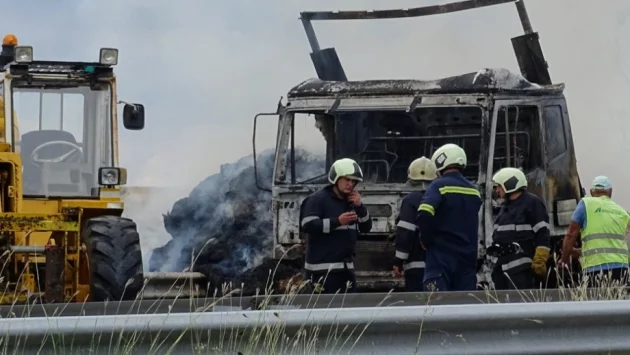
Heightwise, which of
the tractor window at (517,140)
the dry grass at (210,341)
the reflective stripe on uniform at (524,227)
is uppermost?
the tractor window at (517,140)

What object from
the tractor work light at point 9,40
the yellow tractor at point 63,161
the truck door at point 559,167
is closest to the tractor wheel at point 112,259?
the yellow tractor at point 63,161

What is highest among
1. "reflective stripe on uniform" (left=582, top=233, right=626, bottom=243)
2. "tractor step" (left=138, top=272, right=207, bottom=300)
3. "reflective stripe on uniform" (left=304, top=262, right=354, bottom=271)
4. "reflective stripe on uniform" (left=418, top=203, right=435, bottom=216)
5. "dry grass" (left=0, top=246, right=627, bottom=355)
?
"reflective stripe on uniform" (left=418, top=203, right=435, bottom=216)

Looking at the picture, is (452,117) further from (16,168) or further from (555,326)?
(555,326)

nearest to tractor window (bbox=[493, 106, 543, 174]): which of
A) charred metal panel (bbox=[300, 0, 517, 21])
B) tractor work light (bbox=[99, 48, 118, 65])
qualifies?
charred metal panel (bbox=[300, 0, 517, 21])

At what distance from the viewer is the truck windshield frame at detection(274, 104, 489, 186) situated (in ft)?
39.1

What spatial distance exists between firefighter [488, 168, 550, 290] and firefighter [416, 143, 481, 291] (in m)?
1.10

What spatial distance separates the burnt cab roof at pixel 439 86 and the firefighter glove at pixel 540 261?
237 centimetres

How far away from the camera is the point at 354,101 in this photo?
39.4 feet

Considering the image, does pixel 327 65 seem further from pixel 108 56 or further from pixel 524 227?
pixel 524 227

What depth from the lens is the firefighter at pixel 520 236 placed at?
966 centimetres

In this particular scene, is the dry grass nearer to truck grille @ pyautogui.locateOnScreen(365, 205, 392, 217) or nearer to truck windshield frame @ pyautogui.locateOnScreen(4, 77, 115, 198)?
truck windshield frame @ pyautogui.locateOnScreen(4, 77, 115, 198)

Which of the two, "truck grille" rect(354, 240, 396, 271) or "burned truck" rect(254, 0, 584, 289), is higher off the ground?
"burned truck" rect(254, 0, 584, 289)

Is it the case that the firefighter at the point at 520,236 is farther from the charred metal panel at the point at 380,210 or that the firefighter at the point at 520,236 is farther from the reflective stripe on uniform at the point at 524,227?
the charred metal panel at the point at 380,210

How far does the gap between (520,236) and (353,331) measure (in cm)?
561
